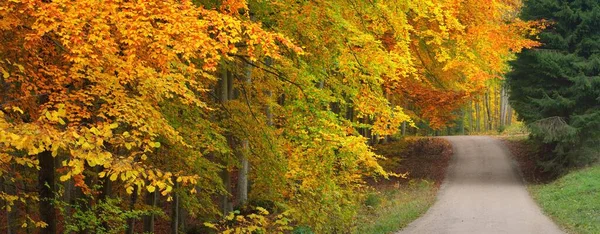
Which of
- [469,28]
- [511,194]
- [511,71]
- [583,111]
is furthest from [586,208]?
[511,71]

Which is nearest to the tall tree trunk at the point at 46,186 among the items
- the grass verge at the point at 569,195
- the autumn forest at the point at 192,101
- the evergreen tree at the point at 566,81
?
the autumn forest at the point at 192,101

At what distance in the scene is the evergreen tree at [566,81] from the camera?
2383cm

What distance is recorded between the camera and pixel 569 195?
20.0m

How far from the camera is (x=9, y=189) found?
1767cm

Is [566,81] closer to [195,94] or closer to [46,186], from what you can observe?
[195,94]

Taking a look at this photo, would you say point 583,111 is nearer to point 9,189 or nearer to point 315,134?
point 315,134

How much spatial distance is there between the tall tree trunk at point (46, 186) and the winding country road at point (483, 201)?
26.0 ft

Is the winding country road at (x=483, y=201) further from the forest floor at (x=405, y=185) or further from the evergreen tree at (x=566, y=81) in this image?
the evergreen tree at (x=566, y=81)

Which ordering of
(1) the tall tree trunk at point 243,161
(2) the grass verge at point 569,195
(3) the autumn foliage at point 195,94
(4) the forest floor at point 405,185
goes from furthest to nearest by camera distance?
(4) the forest floor at point 405,185, (2) the grass verge at point 569,195, (1) the tall tree trunk at point 243,161, (3) the autumn foliage at point 195,94

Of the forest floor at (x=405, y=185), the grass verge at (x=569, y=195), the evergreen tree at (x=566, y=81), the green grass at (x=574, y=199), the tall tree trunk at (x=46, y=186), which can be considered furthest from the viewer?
the evergreen tree at (x=566, y=81)

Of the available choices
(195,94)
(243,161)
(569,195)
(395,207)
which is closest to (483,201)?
(569,195)

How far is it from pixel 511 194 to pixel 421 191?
3.14 meters

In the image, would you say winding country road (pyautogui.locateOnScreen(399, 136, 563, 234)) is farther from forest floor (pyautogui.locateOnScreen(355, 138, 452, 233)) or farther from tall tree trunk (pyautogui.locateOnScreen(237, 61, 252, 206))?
tall tree trunk (pyautogui.locateOnScreen(237, 61, 252, 206))

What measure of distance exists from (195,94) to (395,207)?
8.66 meters
